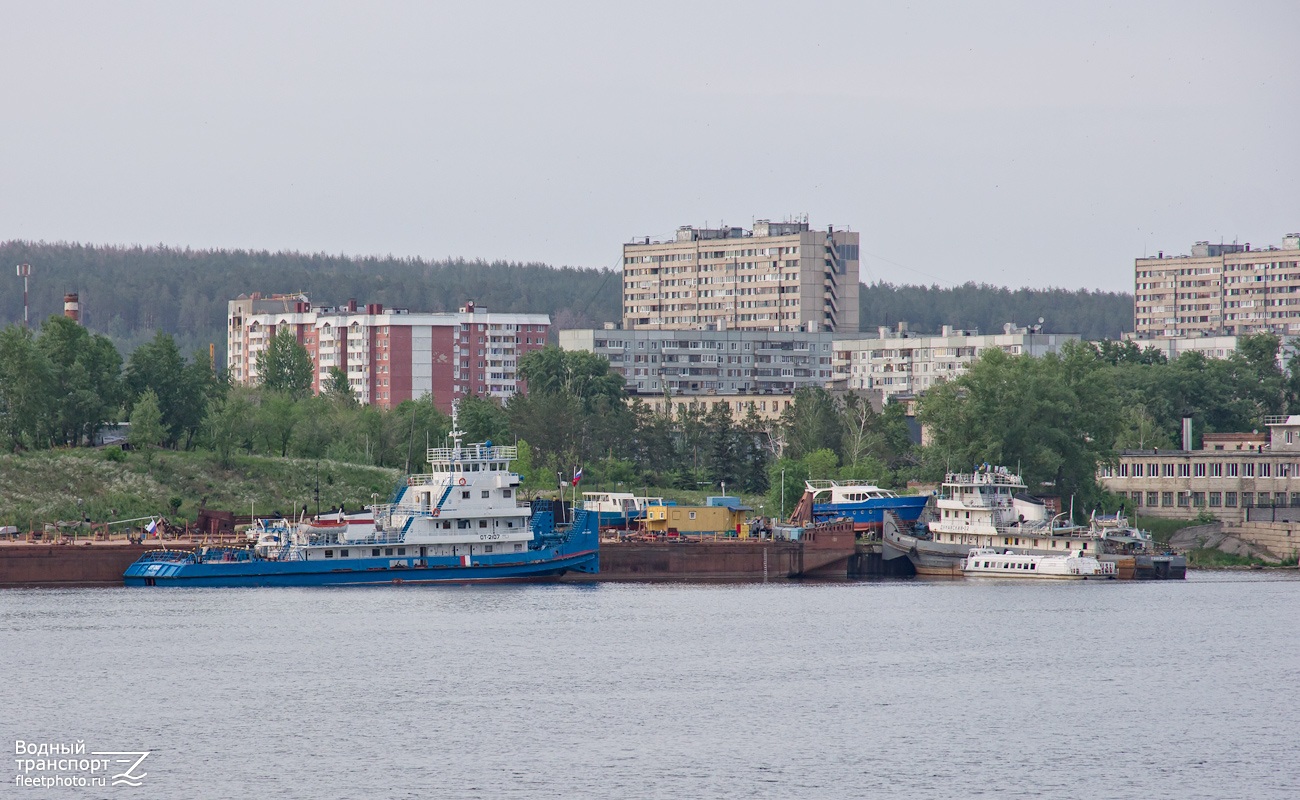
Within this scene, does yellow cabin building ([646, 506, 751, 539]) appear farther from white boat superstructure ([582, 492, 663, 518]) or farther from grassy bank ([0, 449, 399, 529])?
grassy bank ([0, 449, 399, 529])

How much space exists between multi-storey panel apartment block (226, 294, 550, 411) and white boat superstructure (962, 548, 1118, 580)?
96662 millimetres

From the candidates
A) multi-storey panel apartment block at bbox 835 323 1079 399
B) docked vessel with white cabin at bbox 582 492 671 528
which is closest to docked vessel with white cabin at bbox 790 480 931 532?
docked vessel with white cabin at bbox 582 492 671 528

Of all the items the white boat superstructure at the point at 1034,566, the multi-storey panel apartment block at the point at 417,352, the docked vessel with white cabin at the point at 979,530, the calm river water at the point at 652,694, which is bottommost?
the calm river water at the point at 652,694

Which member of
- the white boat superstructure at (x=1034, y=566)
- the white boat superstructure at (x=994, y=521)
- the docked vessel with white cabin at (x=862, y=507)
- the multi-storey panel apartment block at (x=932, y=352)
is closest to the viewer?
the white boat superstructure at (x=1034, y=566)

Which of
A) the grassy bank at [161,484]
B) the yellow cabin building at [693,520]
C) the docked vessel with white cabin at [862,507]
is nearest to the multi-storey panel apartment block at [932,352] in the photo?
the grassy bank at [161,484]

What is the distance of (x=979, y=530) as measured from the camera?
296 feet

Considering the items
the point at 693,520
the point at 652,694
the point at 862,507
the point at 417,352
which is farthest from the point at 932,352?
the point at 652,694

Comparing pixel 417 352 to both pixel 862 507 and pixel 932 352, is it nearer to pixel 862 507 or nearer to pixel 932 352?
pixel 932 352

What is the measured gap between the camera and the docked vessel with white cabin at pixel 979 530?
89.8 m

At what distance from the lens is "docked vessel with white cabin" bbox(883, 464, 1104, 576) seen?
89.8m

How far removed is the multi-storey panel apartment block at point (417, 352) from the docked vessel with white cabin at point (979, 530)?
309 feet

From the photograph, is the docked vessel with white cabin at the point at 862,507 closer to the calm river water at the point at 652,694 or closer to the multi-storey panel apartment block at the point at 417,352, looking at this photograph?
the calm river water at the point at 652,694

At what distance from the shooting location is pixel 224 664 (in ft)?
181

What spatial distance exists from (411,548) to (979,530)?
1184 inches
